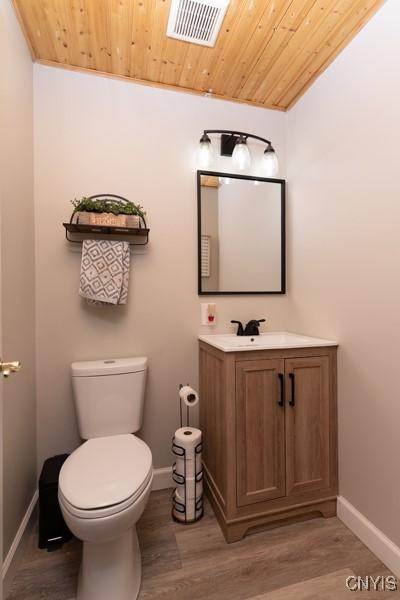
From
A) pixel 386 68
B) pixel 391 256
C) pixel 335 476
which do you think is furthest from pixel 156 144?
pixel 335 476

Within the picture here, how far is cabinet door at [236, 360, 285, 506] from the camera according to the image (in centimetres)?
142

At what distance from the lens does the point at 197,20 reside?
4.62ft

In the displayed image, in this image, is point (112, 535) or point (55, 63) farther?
point (55, 63)

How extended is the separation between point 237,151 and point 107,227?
0.94 meters

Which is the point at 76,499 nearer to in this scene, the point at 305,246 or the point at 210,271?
the point at 210,271

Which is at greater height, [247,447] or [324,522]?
[247,447]

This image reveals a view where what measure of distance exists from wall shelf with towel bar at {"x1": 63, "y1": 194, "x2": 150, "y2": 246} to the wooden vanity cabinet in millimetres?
805

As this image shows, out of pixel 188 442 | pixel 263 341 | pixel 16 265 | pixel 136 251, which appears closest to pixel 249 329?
Answer: pixel 263 341

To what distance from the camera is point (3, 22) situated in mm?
1181

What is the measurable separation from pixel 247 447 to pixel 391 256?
3.68 feet

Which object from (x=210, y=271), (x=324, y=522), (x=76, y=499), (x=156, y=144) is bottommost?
(x=324, y=522)

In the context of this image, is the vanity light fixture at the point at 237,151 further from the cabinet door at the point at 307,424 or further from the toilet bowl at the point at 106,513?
the toilet bowl at the point at 106,513

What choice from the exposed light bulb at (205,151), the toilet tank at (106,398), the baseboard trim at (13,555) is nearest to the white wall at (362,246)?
the exposed light bulb at (205,151)

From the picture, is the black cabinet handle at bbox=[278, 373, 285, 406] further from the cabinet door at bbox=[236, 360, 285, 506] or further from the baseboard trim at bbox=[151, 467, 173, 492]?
the baseboard trim at bbox=[151, 467, 173, 492]
